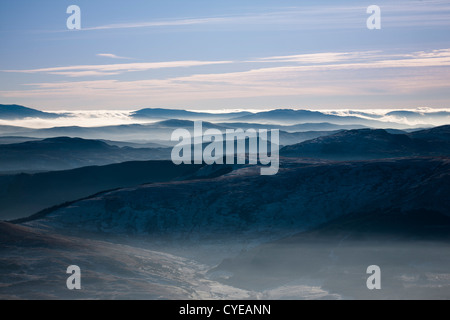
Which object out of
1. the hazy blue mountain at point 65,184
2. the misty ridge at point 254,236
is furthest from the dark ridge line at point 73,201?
the hazy blue mountain at point 65,184

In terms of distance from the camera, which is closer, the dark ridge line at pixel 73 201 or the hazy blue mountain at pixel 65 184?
the dark ridge line at pixel 73 201

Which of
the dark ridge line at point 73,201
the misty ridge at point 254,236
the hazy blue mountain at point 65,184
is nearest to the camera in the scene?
the misty ridge at point 254,236

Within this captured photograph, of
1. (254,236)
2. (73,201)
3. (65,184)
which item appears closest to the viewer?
(254,236)

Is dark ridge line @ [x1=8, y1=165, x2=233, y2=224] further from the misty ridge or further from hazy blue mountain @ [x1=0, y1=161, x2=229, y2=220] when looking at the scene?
hazy blue mountain @ [x1=0, y1=161, x2=229, y2=220]

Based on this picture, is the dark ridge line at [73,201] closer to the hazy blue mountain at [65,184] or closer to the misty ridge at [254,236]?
the misty ridge at [254,236]

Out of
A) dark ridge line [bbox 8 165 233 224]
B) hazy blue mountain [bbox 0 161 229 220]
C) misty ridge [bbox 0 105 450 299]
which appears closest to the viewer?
misty ridge [bbox 0 105 450 299]

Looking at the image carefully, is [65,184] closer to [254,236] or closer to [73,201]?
[73,201]

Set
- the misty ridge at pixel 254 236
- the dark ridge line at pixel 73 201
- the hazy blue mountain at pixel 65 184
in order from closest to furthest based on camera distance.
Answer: the misty ridge at pixel 254 236, the dark ridge line at pixel 73 201, the hazy blue mountain at pixel 65 184

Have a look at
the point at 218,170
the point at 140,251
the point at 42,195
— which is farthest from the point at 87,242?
the point at 42,195

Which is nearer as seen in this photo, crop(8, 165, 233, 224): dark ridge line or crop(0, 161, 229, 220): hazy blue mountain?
crop(8, 165, 233, 224): dark ridge line

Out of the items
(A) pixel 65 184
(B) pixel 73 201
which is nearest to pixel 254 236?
(B) pixel 73 201

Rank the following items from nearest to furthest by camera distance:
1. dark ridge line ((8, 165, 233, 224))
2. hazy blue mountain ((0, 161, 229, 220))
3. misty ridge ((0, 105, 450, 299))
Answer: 1. misty ridge ((0, 105, 450, 299))
2. dark ridge line ((8, 165, 233, 224))
3. hazy blue mountain ((0, 161, 229, 220))

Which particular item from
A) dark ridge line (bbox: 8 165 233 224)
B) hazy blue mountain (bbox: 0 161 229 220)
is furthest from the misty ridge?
hazy blue mountain (bbox: 0 161 229 220)
